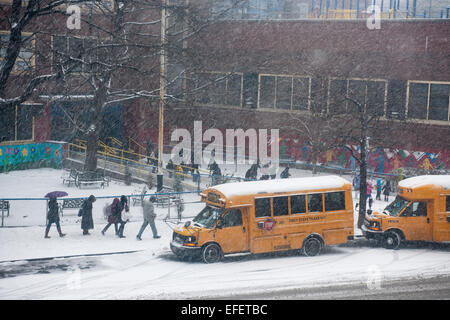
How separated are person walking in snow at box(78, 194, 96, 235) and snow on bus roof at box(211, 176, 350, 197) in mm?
4480

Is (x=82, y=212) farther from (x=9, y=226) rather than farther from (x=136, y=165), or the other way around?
(x=136, y=165)

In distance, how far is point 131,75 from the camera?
1266 inches

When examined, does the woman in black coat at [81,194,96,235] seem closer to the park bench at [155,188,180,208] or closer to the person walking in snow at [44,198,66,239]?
the person walking in snow at [44,198,66,239]

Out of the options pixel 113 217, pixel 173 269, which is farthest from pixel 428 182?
pixel 113 217

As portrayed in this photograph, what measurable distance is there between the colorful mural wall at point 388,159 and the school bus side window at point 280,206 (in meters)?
15.3

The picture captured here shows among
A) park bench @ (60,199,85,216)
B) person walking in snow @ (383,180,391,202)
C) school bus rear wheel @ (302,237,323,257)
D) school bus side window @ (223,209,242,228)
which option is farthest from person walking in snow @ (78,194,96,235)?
person walking in snow @ (383,180,391,202)

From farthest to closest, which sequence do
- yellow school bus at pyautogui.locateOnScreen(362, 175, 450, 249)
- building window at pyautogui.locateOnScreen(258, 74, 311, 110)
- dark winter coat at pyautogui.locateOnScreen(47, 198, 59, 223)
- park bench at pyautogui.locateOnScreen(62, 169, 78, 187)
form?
1. building window at pyautogui.locateOnScreen(258, 74, 311, 110)
2. park bench at pyautogui.locateOnScreen(62, 169, 78, 187)
3. dark winter coat at pyautogui.locateOnScreen(47, 198, 59, 223)
4. yellow school bus at pyautogui.locateOnScreen(362, 175, 450, 249)

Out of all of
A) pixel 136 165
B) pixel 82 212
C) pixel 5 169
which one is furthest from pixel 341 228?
pixel 5 169

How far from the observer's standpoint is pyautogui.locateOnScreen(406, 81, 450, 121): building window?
3322cm

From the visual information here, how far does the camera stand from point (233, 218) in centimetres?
Result: 1717

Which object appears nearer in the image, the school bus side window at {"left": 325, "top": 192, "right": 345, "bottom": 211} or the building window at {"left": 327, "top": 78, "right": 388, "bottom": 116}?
the school bus side window at {"left": 325, "top": 192, "right": 345, "bottom": 211}

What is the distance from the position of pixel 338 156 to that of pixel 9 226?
21387mm

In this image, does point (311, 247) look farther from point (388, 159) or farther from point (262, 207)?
point (388, 159)

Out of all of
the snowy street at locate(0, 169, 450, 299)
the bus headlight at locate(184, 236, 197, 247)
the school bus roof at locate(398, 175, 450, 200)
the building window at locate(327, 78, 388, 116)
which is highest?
the building window at locate(327, 78, 388, 116)
